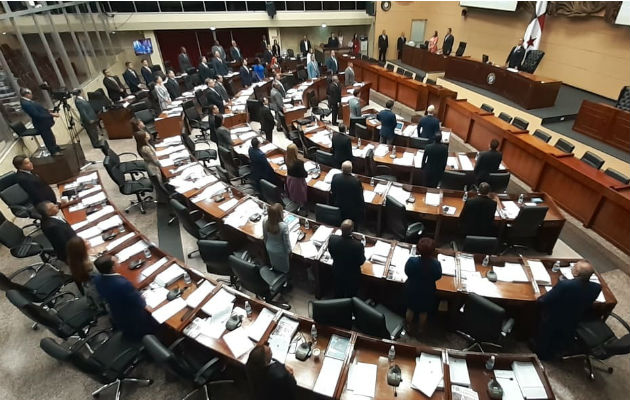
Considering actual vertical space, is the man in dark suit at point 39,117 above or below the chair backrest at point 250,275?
above

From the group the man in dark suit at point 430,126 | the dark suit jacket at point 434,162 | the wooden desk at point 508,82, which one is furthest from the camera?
the wooden desk at point 508,82

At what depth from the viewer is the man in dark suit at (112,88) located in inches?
474

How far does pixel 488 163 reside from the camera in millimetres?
6723

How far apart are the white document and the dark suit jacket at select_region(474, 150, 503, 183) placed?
5661 millimetres

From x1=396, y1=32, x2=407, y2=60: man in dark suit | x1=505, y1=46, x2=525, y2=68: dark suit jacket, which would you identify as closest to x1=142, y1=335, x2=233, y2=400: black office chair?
x1=505, y1=46, x2=525, y2=68: dark suit jacket

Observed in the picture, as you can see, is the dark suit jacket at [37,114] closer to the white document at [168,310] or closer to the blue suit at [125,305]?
the blue suit at [125,305]

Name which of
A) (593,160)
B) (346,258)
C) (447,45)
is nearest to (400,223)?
(346,258)

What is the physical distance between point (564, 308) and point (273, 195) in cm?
449

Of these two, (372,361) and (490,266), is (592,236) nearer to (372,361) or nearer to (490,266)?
(490,266)

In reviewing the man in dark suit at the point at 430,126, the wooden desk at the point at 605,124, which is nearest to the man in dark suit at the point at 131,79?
the man in dark suit at the point at 430,126

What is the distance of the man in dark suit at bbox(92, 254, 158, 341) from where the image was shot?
388cm

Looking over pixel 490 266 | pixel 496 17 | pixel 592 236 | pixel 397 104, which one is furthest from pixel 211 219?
pixel 496 17

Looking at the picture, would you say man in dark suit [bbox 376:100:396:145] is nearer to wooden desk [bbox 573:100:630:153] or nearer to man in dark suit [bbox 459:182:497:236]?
man in dark suit [bbox 459:182:497:236]

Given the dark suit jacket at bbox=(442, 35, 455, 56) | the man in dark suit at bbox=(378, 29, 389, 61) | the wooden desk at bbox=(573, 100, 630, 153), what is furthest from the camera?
the man in dark suit at bbox=(378, 29, 389, 61)
